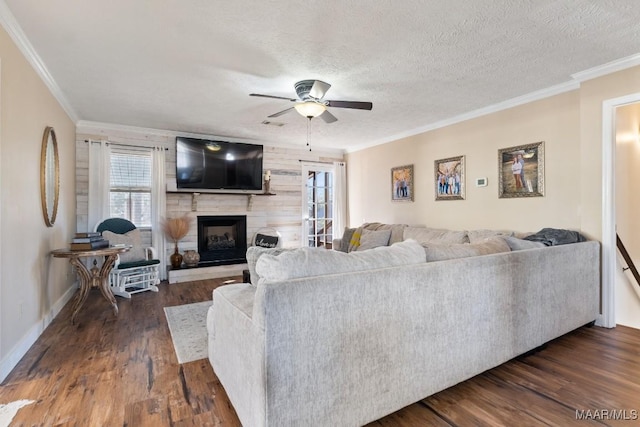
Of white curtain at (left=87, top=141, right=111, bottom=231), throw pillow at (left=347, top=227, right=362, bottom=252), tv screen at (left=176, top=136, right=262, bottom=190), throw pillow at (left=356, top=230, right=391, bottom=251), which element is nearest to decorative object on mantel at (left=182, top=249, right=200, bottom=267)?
tv screen at (left=176, top=136, right=262, bottom=190)

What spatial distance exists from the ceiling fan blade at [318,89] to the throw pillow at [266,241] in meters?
3.22

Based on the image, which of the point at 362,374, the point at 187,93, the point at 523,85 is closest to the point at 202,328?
the point at 362,374

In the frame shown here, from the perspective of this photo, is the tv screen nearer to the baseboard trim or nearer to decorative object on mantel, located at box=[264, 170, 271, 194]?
decorative object on mantel, located at box=[264, 170, 271, 194]

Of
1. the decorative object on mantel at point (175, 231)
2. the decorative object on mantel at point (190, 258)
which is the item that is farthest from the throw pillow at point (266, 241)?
the decorative object on mantel at point (175, 231)

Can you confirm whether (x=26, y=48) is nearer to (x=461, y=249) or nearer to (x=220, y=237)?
(x=461, y=249)

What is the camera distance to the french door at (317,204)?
6.84 m

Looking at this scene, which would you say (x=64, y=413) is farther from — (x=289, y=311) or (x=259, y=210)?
(x=259, y=210)

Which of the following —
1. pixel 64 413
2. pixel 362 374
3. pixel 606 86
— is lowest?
pixel 64 413

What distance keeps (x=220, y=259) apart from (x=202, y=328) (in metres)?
2.83

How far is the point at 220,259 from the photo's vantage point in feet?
19.6

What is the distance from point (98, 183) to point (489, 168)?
5.63 metres

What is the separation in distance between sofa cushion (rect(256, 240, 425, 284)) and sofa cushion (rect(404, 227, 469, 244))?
2.54 m

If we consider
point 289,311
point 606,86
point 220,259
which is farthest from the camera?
point 220,259

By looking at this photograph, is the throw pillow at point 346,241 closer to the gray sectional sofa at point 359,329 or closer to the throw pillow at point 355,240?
the throw pillow at point 355,240
